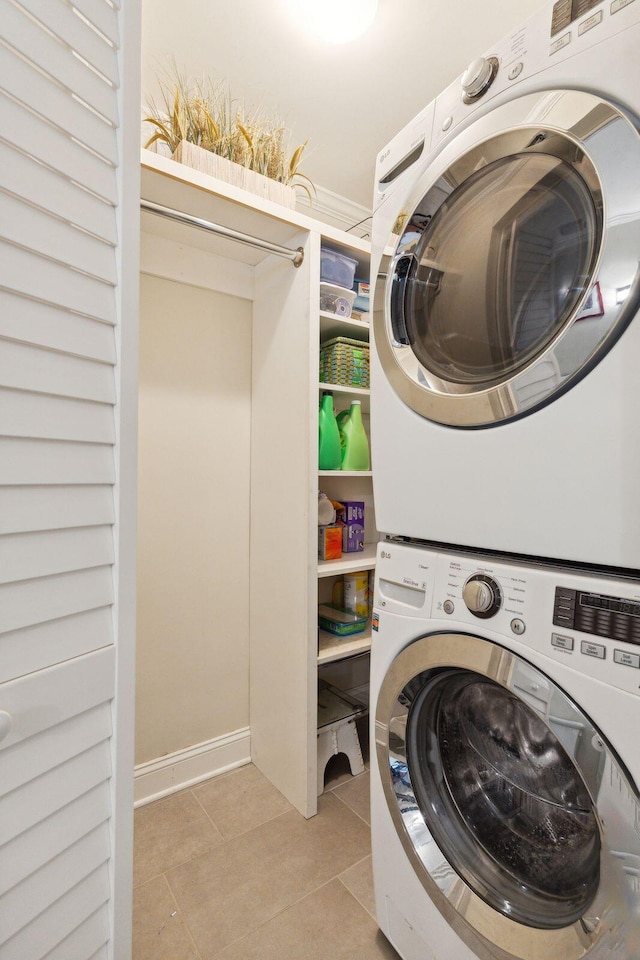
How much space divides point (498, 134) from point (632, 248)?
0.35 metres

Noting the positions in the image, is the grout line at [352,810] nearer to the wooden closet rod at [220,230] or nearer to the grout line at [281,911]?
the grout line at [281,911]

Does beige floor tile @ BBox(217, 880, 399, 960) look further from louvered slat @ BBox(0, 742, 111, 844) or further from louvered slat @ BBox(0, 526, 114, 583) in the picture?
louvered slat @ BBox(0, 526, 114, 583)

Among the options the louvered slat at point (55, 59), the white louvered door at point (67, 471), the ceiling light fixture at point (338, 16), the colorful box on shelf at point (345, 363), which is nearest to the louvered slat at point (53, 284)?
the white louvered door at point (67, 471)

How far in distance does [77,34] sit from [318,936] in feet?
6.09

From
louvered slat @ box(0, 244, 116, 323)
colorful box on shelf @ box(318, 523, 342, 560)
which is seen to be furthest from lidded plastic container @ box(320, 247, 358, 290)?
louvered slat @ box(0, 244, 116, 323)

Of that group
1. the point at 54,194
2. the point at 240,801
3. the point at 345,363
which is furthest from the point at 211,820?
the point at 54,194

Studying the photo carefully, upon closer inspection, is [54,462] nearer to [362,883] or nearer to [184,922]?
[184,922]

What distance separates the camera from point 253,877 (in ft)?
4.22

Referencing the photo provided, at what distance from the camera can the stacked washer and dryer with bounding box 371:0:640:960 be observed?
24.7 inches

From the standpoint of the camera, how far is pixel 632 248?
602 millimetres

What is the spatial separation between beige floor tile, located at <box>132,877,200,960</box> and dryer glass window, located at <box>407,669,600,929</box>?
758mm

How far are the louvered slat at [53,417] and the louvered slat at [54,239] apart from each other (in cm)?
18

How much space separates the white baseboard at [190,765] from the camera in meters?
1.58

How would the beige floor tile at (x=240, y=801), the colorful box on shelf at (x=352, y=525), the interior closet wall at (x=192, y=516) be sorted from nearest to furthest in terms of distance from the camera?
the beige floor tile at (x=240, y=801) → the interior closet wall at (x=192, y=516) → the colorful box on shelf at (x=352, y=525)
